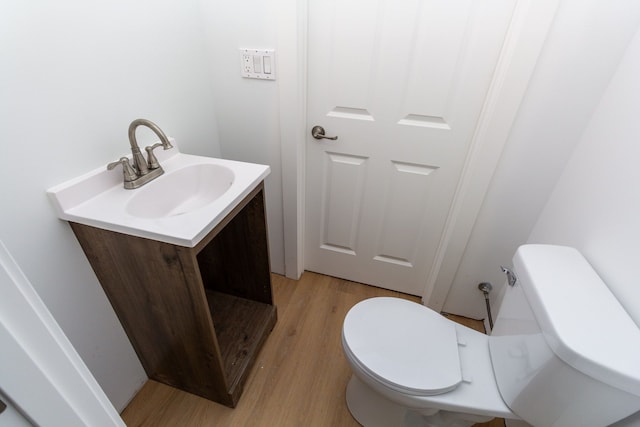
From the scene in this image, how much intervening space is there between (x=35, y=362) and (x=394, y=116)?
4.04ft

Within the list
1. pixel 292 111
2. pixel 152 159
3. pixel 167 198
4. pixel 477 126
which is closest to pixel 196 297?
pixel 167 198

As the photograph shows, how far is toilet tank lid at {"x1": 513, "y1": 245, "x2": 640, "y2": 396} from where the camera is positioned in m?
0.60

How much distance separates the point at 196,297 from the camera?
0.86 metres

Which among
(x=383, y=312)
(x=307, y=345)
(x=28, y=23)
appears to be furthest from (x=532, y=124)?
(x=28, y=23)

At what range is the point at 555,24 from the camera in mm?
899

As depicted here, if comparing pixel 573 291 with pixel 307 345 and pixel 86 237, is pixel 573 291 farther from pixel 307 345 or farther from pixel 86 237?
pixel 86 237

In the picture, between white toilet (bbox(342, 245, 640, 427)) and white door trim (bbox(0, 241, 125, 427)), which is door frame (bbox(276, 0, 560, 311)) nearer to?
white toilet (bbox(342, 245, 640, 427))

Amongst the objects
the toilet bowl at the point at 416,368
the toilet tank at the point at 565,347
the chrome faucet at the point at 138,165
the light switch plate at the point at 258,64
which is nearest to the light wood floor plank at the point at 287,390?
the toilet bowl at the point at 416,368

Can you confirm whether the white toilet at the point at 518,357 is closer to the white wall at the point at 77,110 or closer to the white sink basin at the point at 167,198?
the white sink basin at the point at 167,198

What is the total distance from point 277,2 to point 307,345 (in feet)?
4.76

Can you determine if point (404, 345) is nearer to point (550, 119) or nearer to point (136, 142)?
point (550, 119)

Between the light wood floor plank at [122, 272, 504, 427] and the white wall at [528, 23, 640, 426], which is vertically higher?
the white wall at [528, 23, 640, 426]

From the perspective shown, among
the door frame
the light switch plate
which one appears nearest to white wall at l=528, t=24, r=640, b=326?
the door frame

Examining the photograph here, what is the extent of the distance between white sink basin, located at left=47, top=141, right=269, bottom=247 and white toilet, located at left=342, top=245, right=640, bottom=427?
61 centimetres
